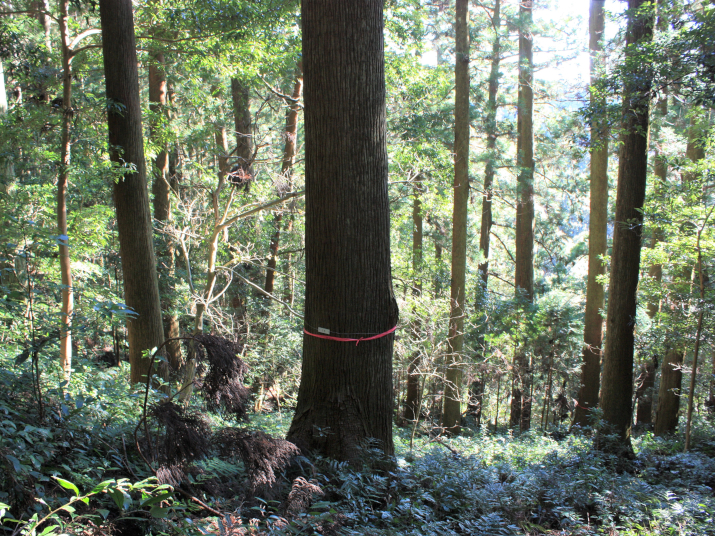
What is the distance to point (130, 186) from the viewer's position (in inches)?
246

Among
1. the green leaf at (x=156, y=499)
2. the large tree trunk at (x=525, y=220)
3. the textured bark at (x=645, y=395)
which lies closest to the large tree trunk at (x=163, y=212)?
the green leaf at (x=156, y=499)

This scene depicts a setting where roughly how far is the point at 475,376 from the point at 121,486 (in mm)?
13222

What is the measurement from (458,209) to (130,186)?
27.1ft

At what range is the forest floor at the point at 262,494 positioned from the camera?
2166mm

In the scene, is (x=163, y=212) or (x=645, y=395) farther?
(x=645, y=395)

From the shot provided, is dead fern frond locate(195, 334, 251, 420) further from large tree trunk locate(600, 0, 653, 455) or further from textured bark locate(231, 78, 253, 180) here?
textured bark locate(231, 78, 253, 180)

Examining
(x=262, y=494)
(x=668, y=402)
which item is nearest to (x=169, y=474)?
(x=262, y=494)

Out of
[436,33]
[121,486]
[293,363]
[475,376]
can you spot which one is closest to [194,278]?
[293,363]

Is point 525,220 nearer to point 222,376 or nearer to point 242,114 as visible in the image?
point 242,114

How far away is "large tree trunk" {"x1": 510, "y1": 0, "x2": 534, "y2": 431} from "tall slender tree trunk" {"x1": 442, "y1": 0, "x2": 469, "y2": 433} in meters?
4.54

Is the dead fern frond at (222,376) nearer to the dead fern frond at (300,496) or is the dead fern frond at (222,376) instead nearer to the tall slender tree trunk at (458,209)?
the dead fern frond at (300,496)

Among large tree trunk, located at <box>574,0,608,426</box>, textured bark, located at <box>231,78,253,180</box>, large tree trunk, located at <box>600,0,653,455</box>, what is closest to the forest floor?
large tree trunk, located at <box>600,0,653,455</box>

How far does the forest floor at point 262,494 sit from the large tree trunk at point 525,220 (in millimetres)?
11842

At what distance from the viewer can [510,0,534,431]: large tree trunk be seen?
52.1 ft
